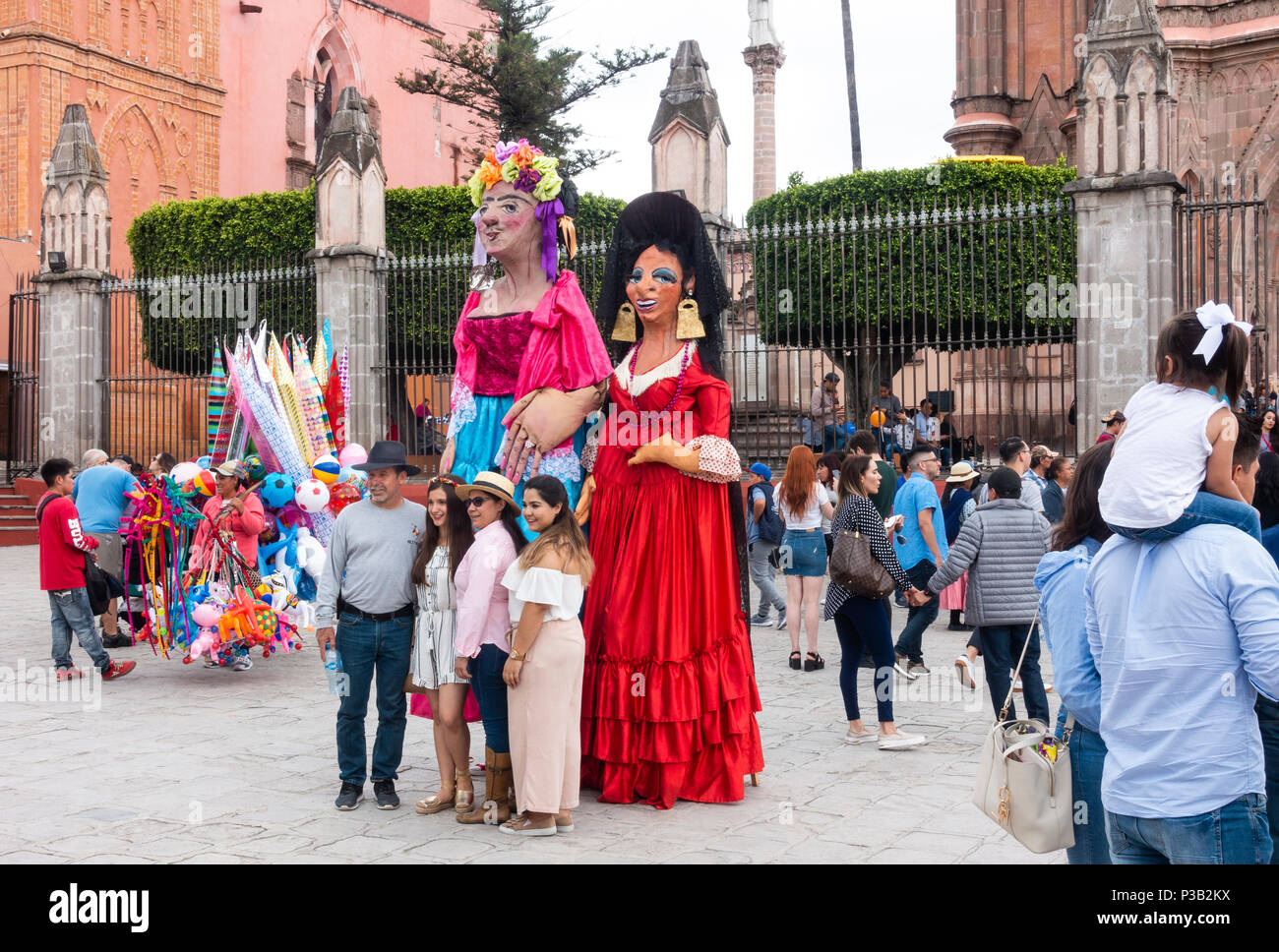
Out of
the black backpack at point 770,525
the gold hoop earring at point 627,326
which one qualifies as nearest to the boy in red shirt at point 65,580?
the gold hoop earring at point 627,326

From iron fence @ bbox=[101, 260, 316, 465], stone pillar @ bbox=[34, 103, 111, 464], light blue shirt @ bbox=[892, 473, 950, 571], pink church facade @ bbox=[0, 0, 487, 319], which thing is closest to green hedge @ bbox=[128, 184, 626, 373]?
iron fence @ bbox=[101, 260, 316, 465]

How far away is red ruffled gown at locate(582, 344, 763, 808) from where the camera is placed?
5.55 metres

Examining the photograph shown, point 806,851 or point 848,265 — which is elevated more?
point 848,265

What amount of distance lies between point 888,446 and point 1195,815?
1203cm

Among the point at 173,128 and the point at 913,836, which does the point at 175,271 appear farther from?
the point at 913,836

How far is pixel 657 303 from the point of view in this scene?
19.3 feet

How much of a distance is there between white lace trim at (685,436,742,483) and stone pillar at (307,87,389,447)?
11.4 m

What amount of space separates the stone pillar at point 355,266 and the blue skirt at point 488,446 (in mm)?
10669

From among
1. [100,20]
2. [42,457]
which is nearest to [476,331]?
[42,457]

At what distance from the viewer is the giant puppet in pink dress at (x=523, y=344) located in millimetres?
5762

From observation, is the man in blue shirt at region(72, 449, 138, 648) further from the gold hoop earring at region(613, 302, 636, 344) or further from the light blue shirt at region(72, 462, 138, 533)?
the gold hoop earring at region(613, 302, 636, 344)

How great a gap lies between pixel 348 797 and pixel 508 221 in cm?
277

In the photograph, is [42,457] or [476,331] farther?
[42,457]
